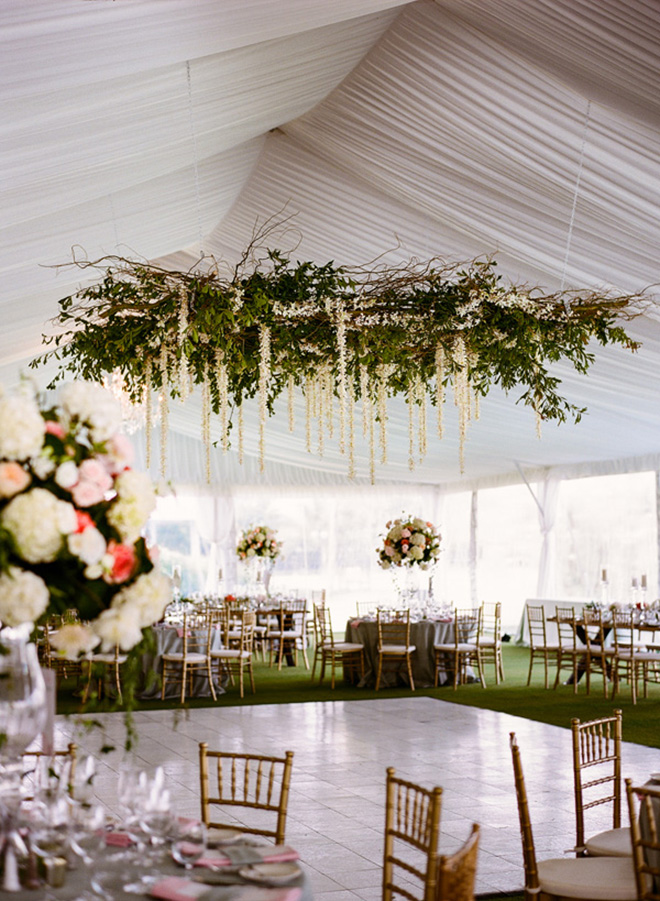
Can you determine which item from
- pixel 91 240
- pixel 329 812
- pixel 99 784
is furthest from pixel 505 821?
pixel 91 240

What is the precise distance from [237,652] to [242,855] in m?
8.36

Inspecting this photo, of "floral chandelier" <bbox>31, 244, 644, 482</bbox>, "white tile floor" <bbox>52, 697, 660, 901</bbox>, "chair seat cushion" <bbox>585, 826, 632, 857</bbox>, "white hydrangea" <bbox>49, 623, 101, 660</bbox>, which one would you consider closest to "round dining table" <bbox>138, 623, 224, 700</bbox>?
"white tile floor" <bbox>52, 697, 660, 901</bbox>

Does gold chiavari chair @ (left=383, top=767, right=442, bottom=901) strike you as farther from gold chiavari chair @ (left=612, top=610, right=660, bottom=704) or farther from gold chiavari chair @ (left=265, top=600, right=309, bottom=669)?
gold chiavari chair @ (left=265, top=600, right=309, bottom=669)

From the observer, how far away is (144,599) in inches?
89.6

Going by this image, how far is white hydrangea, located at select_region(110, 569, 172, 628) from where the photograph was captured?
2.27 metres

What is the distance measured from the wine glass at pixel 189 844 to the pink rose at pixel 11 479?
103 centimetres

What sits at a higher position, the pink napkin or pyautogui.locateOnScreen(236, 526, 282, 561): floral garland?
pyautogui.locateOnScreen(236, 526, 282, 561): floral garland

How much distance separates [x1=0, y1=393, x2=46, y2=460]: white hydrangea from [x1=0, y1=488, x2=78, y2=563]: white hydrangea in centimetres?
10

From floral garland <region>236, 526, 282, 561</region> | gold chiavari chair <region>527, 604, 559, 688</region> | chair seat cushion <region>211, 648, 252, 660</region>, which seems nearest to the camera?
chair seat cushion <region>211, 648, 252, 660</region>

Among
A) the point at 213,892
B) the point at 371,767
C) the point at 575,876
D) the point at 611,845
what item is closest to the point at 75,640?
the point at 213,892

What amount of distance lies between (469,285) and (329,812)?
3.52 m

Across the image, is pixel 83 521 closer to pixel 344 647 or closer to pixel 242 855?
pixel 242 855

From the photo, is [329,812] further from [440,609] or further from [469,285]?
[440,609]

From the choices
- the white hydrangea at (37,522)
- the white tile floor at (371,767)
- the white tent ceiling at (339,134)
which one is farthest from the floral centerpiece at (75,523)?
the white tent ceiling at (339,134)
